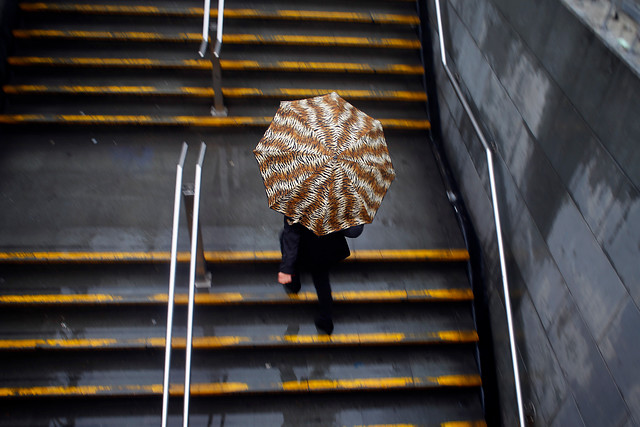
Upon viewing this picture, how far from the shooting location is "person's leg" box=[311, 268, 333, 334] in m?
3.22

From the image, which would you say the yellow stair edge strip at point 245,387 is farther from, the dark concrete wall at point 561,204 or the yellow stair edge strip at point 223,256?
the yellow stair edge strip at point 223,256

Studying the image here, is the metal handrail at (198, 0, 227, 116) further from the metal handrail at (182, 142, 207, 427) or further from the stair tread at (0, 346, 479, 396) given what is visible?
the stair tread at (0, 346, 479, 396)

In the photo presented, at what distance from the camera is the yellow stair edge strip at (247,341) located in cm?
345

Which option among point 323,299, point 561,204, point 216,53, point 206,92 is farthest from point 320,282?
point 206,92

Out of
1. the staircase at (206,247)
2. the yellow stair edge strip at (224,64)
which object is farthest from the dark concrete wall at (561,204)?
the yellow stair edge strip at (224,64)

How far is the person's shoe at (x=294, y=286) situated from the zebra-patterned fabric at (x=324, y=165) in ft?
3.18

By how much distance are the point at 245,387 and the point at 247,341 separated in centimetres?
30

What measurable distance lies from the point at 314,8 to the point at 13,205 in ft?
10.5

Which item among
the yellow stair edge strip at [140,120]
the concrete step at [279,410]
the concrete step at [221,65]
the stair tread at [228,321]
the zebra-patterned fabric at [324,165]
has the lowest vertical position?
the concrete step at [279,410]

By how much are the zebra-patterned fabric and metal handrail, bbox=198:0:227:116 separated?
5.08ft

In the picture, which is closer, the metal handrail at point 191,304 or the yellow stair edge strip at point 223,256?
the metal handrail at point 191,304

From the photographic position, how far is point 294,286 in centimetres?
360

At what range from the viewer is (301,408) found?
352cm

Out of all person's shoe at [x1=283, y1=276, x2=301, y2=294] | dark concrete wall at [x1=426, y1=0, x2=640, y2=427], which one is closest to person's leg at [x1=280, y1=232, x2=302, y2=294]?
person's shoe at [x1=283, y1=276, x2=301, y2=294]
